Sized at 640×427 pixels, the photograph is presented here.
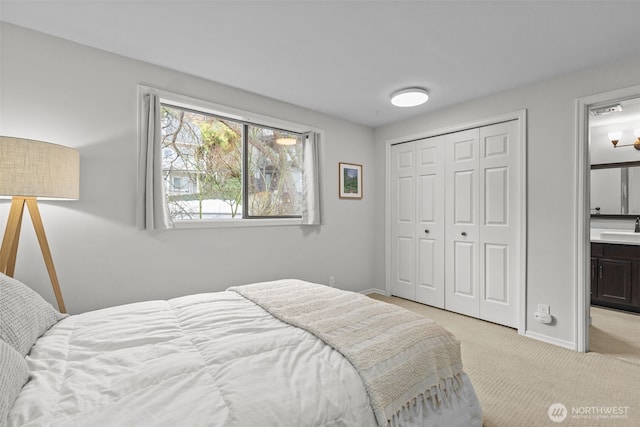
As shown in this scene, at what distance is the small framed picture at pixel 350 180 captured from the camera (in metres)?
4.15

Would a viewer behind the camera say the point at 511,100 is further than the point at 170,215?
Yes

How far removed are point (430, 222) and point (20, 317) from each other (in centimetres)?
377

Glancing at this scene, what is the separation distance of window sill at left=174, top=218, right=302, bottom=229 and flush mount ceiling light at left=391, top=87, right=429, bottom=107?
1.72m

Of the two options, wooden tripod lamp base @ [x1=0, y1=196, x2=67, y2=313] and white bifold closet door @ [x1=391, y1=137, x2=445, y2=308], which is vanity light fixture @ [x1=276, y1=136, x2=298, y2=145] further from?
wooden tripod lamp base @ [x1=0, y1=196, x2=67, y2=313]

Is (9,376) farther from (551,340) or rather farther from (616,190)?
(616,190)

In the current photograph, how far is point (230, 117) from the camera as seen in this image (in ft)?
10.5

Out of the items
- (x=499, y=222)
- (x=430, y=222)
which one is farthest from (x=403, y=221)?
(x=499, y=222)

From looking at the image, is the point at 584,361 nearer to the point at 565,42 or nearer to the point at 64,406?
the point at 565,42

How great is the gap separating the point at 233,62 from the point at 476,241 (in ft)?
10.1

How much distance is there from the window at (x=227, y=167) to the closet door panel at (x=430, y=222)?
5.14 ft

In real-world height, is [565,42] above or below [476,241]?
above

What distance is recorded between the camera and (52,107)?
2.21 m

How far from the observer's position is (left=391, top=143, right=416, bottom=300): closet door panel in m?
4.14

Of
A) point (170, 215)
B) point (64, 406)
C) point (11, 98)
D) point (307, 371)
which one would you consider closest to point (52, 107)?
point (11, 98)
